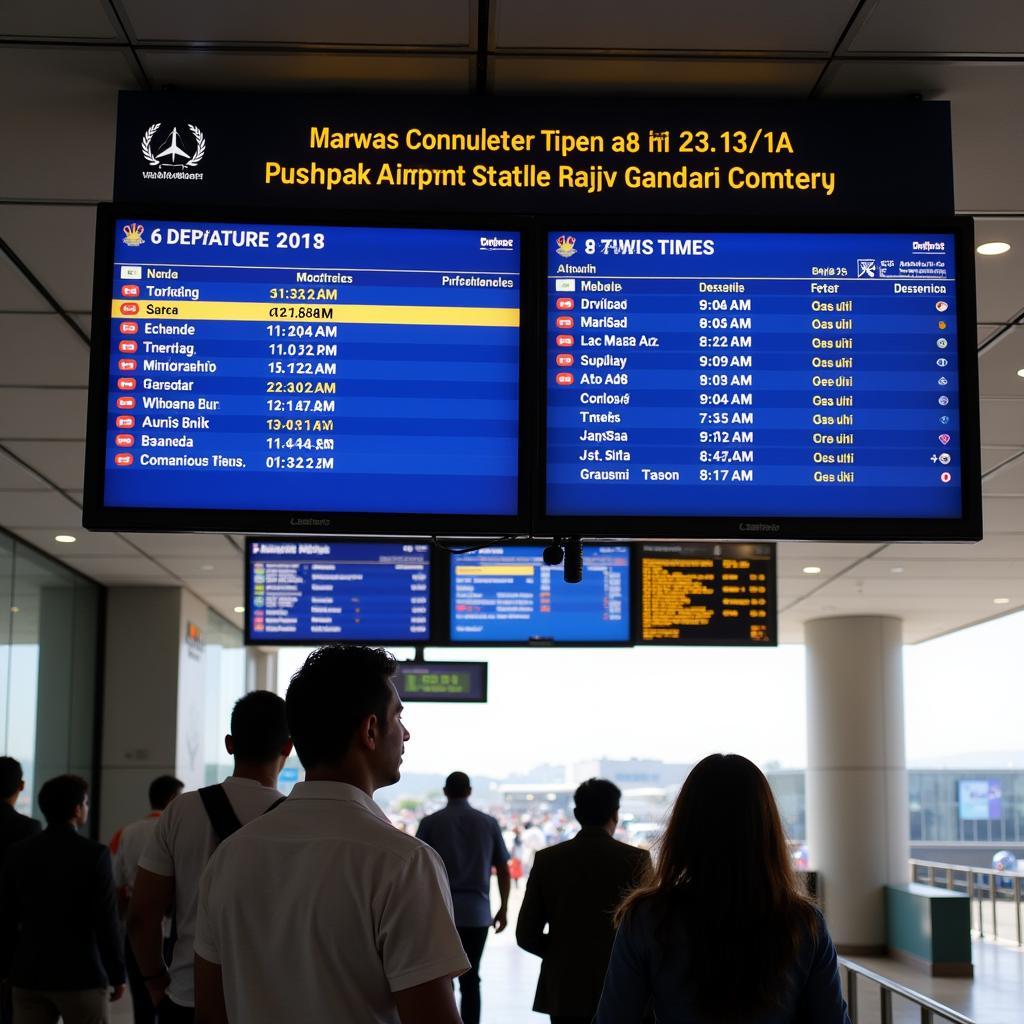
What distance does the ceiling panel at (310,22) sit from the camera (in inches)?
116

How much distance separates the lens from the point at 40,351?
5.52m

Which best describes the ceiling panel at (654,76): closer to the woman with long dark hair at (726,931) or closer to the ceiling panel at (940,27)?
the ceiling panel at (940,27)

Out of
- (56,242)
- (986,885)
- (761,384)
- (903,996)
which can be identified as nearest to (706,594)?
(903,996)

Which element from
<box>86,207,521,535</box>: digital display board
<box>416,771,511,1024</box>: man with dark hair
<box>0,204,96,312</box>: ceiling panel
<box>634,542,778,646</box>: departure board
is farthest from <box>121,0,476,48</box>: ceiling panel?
<box>416,771,511,1024</box>: man with dark hair

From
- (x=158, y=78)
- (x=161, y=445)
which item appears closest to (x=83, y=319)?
(x=158, y=78)

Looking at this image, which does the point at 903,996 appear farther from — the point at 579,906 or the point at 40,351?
the point at 40,351

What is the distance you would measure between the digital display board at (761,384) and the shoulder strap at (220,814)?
3.35ft

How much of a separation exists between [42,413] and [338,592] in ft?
5.58

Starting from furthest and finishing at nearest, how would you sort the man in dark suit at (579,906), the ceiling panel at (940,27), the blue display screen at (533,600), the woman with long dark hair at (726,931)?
the blue display screen at (533,600), the man in dark suit at (579,906), the ceiling panel at (940,27), the woman with long dark hair at (726,931)

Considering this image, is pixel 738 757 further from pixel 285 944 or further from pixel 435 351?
pixel 435 351

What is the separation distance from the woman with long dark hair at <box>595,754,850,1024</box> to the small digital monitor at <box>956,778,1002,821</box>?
13.9m

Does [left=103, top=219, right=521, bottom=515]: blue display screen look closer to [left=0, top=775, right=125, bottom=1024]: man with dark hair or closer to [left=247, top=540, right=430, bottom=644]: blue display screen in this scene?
[left=0, top=775, right=125, bottom=1024]: man with dark hair

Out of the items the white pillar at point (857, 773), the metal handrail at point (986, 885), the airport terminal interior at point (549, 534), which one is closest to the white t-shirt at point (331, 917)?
the airport terminal interior at point (549, 534)

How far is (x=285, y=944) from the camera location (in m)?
1.82
